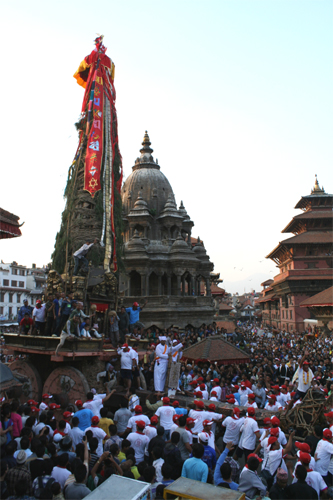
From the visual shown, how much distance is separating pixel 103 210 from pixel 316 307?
78.1 feet

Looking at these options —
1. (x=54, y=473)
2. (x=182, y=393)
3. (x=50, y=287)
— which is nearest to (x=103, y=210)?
(x=50, y=287)

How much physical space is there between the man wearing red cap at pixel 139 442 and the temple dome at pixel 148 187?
104 feet

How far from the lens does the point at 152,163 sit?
40.9 metres

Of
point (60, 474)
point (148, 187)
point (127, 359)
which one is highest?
point (148, 187)

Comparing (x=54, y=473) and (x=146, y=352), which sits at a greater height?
(x=146, y=352)

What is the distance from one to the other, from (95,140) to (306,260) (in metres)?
34.2

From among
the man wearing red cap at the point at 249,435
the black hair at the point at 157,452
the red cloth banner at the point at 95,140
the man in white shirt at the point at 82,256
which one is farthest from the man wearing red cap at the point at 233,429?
the red cloth banner at the point at 95,140

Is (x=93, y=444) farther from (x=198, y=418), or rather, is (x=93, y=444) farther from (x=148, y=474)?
(x=198, y=418)

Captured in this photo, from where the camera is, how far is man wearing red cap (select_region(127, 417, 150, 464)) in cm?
604

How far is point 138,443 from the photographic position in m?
6.05

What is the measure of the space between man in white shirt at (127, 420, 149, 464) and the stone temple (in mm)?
22763

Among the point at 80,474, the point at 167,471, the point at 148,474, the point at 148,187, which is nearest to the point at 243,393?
the point at 167,471

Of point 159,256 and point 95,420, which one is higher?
point 159,256

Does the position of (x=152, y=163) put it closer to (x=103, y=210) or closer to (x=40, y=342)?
(x=103, y=210)
